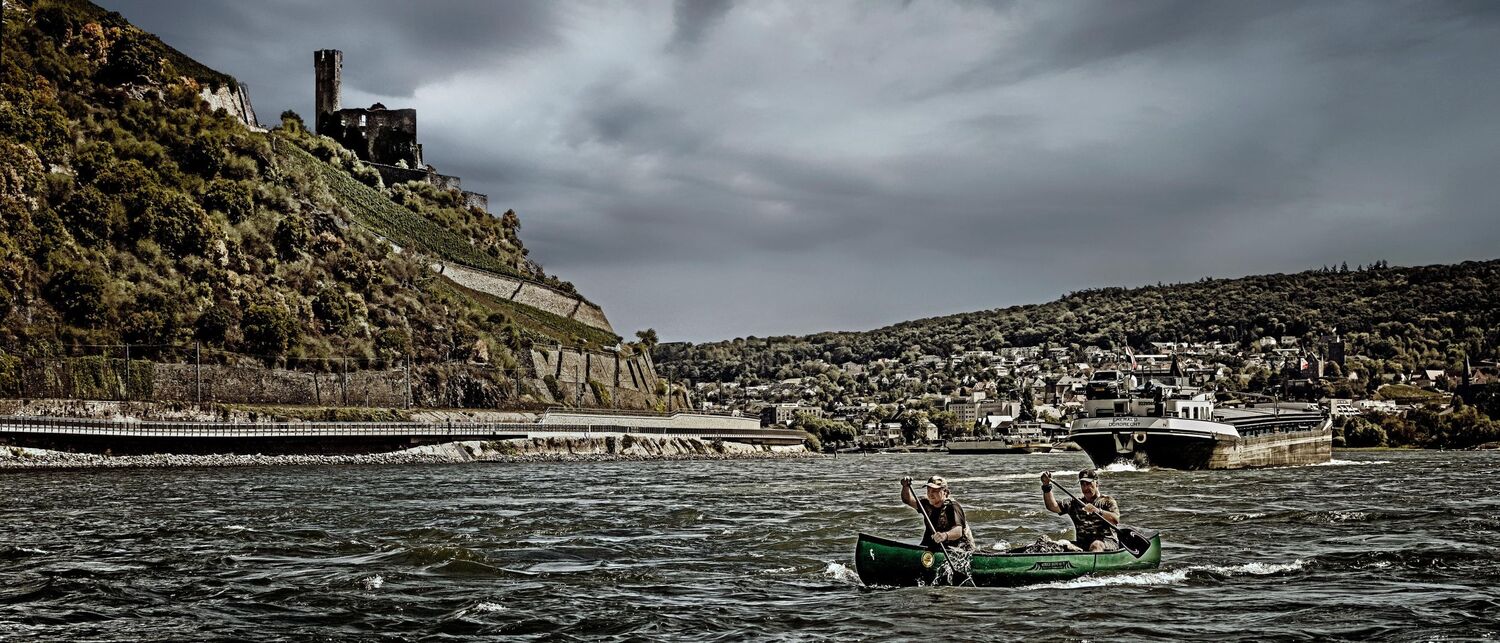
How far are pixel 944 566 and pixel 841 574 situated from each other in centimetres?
330

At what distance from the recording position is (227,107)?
5733 inches

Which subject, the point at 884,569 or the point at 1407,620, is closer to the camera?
the point at 1407,620

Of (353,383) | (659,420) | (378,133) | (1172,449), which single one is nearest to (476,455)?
(353,383)

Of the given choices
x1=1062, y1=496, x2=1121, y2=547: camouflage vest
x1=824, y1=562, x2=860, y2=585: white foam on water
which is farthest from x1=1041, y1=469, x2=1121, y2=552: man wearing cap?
x1=824, y1=562, x2=860, y2=585: white foam on water

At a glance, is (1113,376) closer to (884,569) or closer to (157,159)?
(884,569)

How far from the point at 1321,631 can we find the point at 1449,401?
173830mm

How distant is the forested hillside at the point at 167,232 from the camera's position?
9169cm

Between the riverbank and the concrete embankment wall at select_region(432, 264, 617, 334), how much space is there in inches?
1366

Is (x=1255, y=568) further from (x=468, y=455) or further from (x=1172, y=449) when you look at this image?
(x=468, y=455)

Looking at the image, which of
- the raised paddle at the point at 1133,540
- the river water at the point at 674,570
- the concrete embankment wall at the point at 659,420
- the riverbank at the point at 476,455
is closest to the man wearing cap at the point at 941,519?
the river water at the point at 674,570

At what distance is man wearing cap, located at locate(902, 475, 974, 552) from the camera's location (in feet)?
79.9

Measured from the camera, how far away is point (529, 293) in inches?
6777

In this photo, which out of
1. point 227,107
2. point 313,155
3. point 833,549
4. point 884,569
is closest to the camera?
point 884,569

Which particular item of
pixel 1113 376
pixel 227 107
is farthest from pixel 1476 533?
pixel 227 107
